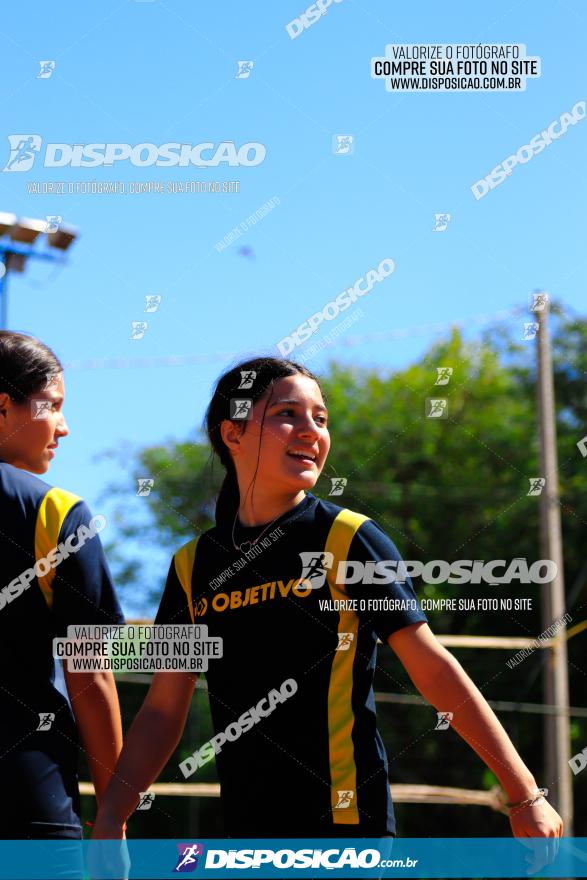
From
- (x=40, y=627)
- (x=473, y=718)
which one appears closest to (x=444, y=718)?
(x=473, y=718)

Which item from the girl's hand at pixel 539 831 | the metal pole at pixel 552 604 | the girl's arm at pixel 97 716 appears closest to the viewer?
the girl's hand at pixel 539 831

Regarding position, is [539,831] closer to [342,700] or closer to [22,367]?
[342,700]

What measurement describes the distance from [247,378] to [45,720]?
1041mm

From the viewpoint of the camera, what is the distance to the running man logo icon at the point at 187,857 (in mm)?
2965

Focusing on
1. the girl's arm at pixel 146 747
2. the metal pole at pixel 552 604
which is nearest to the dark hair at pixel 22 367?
the girl's arm at pixel 146 747

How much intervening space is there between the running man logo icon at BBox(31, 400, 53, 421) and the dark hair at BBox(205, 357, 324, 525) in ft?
1.60

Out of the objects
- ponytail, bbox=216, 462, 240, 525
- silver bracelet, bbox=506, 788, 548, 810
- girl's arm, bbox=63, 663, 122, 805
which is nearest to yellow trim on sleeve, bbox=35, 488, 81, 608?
girl's arm, bbox=63, 663, 122, 805

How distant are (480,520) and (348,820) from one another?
57.7 feet

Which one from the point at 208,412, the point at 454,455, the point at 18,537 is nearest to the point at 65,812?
the point at 18,537

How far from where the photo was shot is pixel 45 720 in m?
2.57

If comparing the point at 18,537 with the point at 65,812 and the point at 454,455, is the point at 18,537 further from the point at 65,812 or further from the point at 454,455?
the point at 454,455

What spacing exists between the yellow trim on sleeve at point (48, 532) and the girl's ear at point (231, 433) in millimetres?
540

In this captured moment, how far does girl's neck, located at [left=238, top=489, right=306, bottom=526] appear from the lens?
2.82 m

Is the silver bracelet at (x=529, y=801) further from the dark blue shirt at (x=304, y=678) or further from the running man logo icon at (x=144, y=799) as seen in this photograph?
the running man logo icon at (x=144, y=799)
